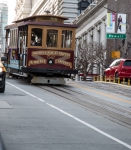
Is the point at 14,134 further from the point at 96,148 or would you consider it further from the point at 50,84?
the point at 50,84

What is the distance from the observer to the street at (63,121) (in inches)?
413

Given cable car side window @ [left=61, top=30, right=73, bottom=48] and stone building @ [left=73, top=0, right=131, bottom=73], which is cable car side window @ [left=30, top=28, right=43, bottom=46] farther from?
stone building @ [left=73, top=0, right=131, bottom=73]

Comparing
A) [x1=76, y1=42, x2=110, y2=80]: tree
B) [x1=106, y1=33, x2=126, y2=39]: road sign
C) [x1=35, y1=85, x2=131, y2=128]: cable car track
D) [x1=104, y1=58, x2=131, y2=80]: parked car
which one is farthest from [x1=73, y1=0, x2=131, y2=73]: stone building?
[x1=35, y1=85, x2=131, y2=128]: cable car track

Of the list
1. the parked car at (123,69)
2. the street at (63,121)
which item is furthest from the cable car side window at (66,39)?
the parked car at (123,69)

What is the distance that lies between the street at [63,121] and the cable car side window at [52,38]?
540cm

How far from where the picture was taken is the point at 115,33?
49.7m

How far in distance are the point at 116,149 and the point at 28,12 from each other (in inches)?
5559

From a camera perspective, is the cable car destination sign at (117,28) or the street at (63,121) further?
the cable car destination sign at (117,28)

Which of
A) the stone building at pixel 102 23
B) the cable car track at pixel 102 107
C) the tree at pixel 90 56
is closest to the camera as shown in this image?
the cable car track at pixel 102 107

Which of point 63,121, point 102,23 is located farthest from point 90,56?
point 63,121

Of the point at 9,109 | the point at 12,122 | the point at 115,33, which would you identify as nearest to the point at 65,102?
the point at 9,109

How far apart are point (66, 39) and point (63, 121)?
14.0m

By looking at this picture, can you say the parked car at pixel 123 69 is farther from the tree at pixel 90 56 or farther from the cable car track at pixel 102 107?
the tree at pixel 90 56

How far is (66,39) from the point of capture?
90.2 feet
